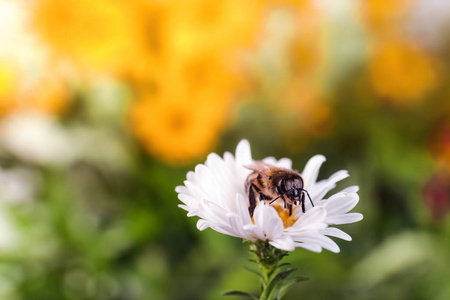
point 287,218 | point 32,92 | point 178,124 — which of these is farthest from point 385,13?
point 287,218

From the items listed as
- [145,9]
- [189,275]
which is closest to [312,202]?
[189,275]

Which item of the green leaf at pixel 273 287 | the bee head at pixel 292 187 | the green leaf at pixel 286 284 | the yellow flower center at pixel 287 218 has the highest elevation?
the yellow flower center at pixel 287 218

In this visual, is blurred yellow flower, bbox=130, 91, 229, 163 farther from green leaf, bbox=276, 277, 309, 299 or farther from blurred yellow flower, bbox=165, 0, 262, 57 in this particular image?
green leaf, bbox=276, 277, 309, 299

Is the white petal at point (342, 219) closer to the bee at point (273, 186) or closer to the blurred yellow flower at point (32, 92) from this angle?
the bee at point (273, 186)

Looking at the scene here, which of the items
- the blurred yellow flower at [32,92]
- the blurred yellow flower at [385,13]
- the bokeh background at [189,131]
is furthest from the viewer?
the blurred yellow flower at [385,13]

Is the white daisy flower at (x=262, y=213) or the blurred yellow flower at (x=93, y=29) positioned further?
the blurred yellow flower at (x=93, y=29)

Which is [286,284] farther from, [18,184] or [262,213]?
[18,184]

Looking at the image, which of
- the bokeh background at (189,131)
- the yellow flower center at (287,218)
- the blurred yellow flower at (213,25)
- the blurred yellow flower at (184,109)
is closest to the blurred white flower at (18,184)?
the bokeh background at (189,131)

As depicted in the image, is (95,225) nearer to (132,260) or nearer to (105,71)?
(132,260)
